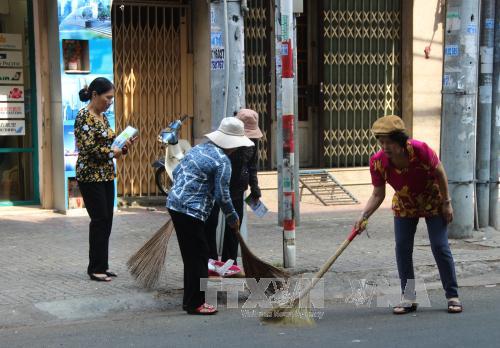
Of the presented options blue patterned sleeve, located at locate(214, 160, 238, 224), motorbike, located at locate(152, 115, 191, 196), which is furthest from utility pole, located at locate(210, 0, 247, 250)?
motorbike, located at locate(152, 115, 191, 196)

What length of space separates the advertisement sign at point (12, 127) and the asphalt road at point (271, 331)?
5.52 m

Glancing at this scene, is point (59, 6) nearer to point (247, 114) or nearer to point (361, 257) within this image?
point (247, 114)

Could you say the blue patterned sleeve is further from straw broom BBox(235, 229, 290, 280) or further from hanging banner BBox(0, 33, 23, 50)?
hanging banner BBox(0, 33, 23, 50)

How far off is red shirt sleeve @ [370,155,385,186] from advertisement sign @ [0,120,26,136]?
659cm

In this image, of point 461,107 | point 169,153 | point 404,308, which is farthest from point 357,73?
point 404,308

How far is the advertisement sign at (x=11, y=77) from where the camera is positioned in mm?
11305

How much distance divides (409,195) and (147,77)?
6680 millimetres

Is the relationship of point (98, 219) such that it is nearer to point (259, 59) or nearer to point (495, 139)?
point (495, 139)

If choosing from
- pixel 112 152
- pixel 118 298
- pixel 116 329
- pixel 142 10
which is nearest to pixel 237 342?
pixel 116 329

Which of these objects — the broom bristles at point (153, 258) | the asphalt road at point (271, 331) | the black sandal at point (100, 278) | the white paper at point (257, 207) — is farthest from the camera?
the white paper at point (257, 207)

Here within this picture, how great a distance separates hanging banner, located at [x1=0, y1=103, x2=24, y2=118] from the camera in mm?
11367

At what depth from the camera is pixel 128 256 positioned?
8.63 meters

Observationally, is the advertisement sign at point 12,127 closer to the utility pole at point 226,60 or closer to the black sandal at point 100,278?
the utility pole at point 226,60

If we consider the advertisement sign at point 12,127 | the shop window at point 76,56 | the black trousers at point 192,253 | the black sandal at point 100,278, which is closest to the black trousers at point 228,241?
the black trousers at point 192,253
